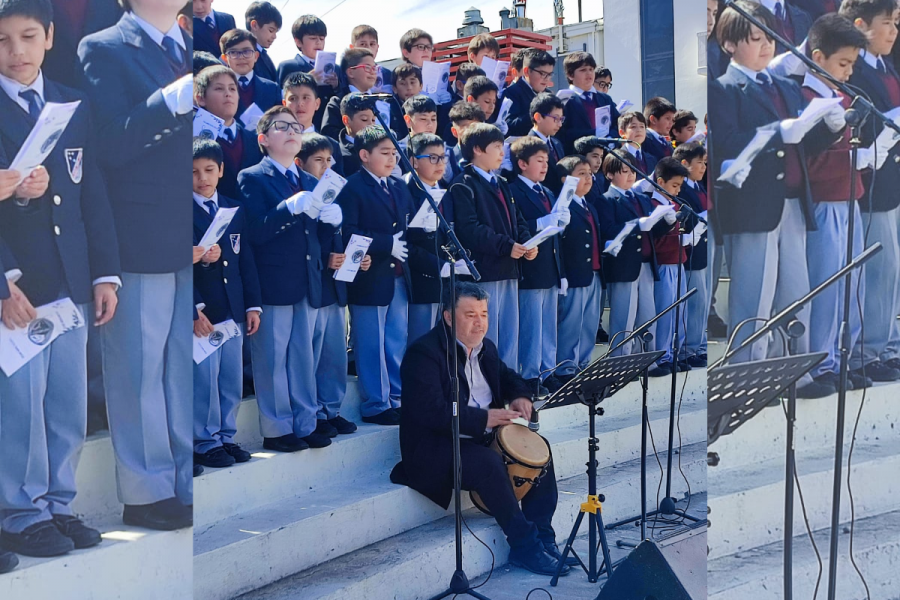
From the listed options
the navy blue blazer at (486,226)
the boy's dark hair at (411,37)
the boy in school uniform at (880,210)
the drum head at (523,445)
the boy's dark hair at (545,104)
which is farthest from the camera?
the boy's dark hair at (545,104)

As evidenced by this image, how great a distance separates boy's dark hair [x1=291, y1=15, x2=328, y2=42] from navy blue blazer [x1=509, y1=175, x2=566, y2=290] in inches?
48.4

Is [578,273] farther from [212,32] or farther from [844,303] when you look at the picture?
[212,32]

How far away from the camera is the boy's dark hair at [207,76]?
12.3 ft

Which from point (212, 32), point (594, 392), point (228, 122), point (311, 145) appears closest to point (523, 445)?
point (594, 392)

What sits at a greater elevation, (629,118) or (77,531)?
(629,118)

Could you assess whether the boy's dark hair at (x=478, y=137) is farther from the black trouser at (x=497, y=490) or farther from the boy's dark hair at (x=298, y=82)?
the black trouser at (x=497, y=490)

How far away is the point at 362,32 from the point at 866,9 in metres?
2.27

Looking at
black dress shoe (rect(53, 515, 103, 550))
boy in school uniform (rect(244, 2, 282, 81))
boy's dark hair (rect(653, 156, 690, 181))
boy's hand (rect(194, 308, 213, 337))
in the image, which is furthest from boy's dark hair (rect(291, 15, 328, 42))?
black dress shoe (rect(53, 515, 103, 550))

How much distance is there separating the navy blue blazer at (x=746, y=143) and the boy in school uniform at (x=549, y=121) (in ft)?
6.84

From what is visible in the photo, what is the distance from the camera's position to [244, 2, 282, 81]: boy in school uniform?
439 cm


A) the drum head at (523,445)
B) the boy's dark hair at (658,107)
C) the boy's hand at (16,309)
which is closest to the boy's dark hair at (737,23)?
the drum head at (523,445)

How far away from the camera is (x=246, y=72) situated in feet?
14.0

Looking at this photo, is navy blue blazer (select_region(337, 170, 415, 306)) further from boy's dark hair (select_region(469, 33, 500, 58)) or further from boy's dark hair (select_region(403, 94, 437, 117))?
boy's dark hair (select_region(469, 33, 500, 58))

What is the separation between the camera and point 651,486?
5.12 m
